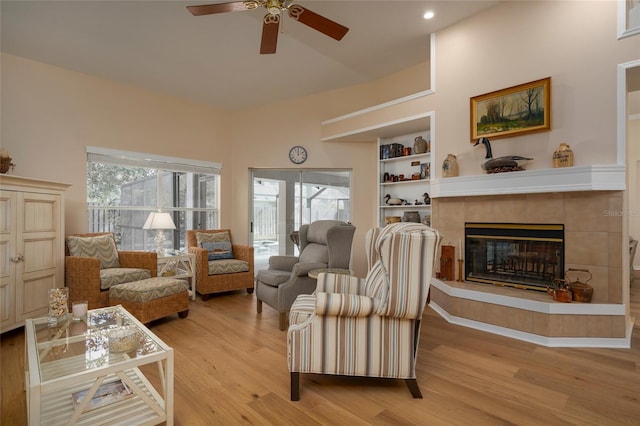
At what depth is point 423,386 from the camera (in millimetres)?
2086

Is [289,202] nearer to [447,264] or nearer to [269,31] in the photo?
[447,264]

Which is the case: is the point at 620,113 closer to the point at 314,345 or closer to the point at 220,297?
the point at 314,345

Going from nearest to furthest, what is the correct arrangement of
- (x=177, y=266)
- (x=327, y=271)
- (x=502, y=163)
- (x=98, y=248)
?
(x=327, y=271), (x=502, y=163), (x=98, y=248), (x=177, y=266)

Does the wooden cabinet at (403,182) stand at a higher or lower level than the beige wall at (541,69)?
lower

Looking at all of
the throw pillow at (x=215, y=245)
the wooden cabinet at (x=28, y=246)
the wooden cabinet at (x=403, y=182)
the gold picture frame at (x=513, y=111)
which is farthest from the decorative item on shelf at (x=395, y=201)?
the wooden cabinet at (x=28, y=246)

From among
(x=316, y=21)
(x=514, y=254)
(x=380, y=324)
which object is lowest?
(x=380, y=324)

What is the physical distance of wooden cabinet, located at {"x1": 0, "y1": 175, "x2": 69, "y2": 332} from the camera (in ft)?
9.16

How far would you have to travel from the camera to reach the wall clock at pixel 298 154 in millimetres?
5398

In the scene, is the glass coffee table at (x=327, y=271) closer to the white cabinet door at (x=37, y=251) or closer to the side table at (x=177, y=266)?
the side table at (x=177, y=266)

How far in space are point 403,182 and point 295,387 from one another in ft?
11.0

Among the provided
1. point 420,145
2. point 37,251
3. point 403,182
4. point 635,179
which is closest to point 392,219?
point 403,182

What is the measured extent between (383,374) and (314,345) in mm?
453

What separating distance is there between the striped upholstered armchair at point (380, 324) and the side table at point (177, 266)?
2735 millimetres

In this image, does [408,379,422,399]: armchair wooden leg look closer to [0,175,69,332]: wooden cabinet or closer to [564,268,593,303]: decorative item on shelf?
[564,268,593,303]: decorative item on shelf
